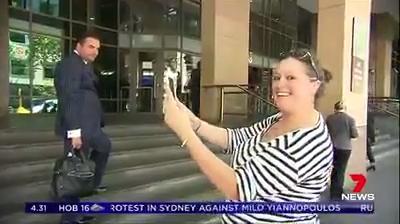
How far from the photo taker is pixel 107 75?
167 cm

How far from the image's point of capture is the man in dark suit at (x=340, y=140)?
1.67 m

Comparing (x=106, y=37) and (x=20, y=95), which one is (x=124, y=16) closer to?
(x=106, y=37)

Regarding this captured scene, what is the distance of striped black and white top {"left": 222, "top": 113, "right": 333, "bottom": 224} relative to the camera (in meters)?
1.21

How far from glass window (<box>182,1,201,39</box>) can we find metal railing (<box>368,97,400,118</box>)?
77cm

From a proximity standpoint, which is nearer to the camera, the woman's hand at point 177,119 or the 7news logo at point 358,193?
the woman's hand at point 177,119

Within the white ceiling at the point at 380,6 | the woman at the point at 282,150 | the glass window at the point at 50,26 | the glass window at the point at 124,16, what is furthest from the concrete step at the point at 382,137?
the glass window at the point at 50,26

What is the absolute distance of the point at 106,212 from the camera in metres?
1.77

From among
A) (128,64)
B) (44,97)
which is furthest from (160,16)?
(44,97)

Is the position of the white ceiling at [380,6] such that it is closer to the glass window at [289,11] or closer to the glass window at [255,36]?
the glass window at [289,11]

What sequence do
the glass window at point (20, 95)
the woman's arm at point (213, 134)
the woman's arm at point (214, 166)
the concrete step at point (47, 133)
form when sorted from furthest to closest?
1. the concrete step at point (47, 133)
2. the glass window at point (20, 95)
3. the woman's arm at point (213, 134)
4. the woman's arm at point (214, 166)

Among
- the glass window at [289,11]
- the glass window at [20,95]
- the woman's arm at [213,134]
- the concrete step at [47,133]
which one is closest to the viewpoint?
the woman's arm at [213,134]

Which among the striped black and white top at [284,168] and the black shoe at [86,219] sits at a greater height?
the striped black and white top at [284,168]

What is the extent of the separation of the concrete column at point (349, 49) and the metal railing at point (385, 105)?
0.04 metres

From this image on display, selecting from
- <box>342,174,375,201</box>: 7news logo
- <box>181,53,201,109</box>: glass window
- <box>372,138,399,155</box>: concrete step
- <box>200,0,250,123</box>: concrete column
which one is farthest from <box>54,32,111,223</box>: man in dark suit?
<box>372,138,399,155</box>: concrete step
